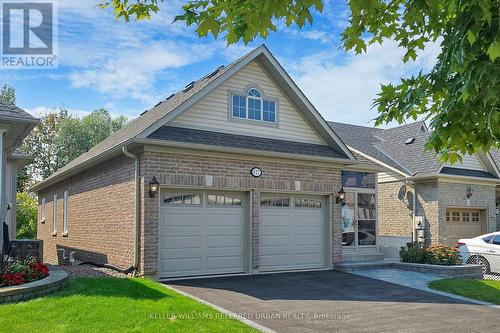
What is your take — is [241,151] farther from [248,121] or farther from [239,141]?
[248,121]

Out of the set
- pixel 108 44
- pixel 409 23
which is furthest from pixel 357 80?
pixel 108 44

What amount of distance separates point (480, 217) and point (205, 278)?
1475 cm

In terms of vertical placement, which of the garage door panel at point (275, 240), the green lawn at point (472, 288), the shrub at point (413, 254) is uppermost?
the garage door panel at point (275, 240)

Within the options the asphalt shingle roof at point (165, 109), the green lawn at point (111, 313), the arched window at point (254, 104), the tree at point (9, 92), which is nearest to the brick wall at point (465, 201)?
the arched window at point (254, 104)

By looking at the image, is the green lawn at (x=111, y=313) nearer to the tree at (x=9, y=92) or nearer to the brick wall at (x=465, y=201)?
the brick wall at (x=465, y=201)

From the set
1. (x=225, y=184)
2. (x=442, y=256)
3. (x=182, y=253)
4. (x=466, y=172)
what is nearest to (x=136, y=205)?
(x=182, y=253)

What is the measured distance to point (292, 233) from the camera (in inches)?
568

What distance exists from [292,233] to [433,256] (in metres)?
4.79

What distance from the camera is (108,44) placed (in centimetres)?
1475

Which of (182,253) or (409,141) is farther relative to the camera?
(409,141)

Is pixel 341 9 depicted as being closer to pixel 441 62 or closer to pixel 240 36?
pixel 441 62

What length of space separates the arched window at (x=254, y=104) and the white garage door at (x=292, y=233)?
8.32ft

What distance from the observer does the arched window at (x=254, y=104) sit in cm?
1433

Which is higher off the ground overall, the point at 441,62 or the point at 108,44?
the point at 108,44
